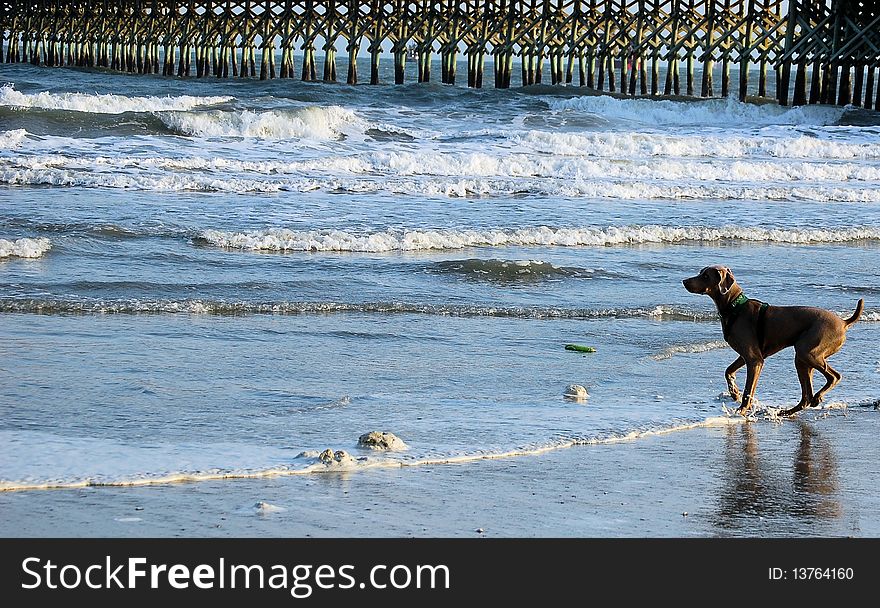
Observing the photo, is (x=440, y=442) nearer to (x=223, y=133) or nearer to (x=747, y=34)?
(x=223, y=133)

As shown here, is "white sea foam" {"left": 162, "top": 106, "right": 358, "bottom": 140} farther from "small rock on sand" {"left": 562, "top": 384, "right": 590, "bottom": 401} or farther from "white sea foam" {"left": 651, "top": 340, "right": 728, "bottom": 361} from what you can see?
Answer: "small rock on sand" {"left": 562, "top": 384, "right": 590, "bottom": 401}

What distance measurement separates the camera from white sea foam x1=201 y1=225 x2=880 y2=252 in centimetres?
1041

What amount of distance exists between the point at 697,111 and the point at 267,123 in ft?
38.9

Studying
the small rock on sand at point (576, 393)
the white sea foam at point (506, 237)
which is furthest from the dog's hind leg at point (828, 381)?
the white sea foam at point (506, 237)

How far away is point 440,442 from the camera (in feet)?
16.0

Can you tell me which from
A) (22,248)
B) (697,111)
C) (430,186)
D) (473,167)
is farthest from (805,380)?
(697,111)

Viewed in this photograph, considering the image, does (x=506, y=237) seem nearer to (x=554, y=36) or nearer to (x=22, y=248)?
(x=22, y=248)

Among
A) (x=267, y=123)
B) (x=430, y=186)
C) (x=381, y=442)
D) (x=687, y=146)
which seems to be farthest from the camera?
(x=267, y=123)

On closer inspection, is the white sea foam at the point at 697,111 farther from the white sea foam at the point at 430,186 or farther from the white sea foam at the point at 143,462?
the white sea foam at the point at 143,462

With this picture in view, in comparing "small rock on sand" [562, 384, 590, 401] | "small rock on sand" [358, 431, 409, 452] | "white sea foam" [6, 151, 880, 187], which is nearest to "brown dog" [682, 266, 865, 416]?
"small rock on sand" [562, 384, 590, 401]

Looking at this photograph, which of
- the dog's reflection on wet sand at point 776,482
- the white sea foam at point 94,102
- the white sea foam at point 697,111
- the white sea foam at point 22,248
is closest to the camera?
the dog's reflection on wet sand at point 776,482

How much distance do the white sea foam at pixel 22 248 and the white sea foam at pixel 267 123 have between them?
41.3 feet

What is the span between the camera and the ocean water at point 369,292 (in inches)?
201

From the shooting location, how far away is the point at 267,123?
2359 cm
